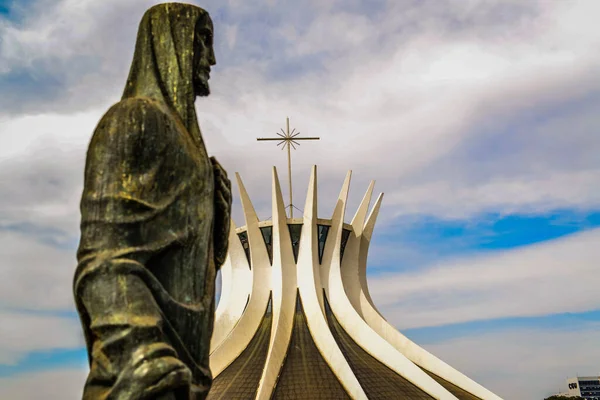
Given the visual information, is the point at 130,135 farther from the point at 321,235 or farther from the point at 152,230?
the point at 321,235

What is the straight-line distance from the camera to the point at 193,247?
2770mm

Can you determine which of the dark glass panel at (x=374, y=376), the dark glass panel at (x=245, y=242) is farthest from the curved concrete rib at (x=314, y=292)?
the dark glass panel at (x=245, y=242)

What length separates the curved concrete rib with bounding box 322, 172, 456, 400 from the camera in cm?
Result: 1895

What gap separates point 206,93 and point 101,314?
4.51 feet

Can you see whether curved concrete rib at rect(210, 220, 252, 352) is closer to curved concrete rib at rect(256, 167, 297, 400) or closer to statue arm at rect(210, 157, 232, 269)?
curved concrete rib at rect(256, 167, 297, 400)

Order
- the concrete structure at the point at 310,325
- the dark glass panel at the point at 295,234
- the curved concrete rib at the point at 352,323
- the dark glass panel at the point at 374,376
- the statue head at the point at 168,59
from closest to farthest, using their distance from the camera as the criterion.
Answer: the statue head at the point at 168,59
the dark glass panel at the point at 374,376
the concrete structure at the point at 310,325
the curved concrete rib at the point at 352,323
the dark glass panel at the point at 295,234

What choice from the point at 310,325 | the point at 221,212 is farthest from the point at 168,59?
the point at 310,325

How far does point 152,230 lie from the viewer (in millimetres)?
2604

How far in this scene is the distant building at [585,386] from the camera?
82.7 m

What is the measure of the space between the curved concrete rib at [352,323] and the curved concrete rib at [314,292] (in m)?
0.53

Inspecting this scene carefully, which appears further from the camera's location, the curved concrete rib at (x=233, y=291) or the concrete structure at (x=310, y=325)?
the curved concrete rib at (x=233, y=291)

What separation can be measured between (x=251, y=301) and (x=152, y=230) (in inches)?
783

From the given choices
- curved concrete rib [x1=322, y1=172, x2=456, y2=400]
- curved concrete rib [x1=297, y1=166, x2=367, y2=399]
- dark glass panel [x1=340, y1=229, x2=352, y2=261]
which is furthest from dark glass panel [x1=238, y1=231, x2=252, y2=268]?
dark glass panel [x1=340, y1=229, x2=352, y2=261]

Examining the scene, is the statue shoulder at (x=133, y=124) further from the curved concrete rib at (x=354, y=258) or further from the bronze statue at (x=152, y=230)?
the curved concrete rib at (x=354, y=258)
